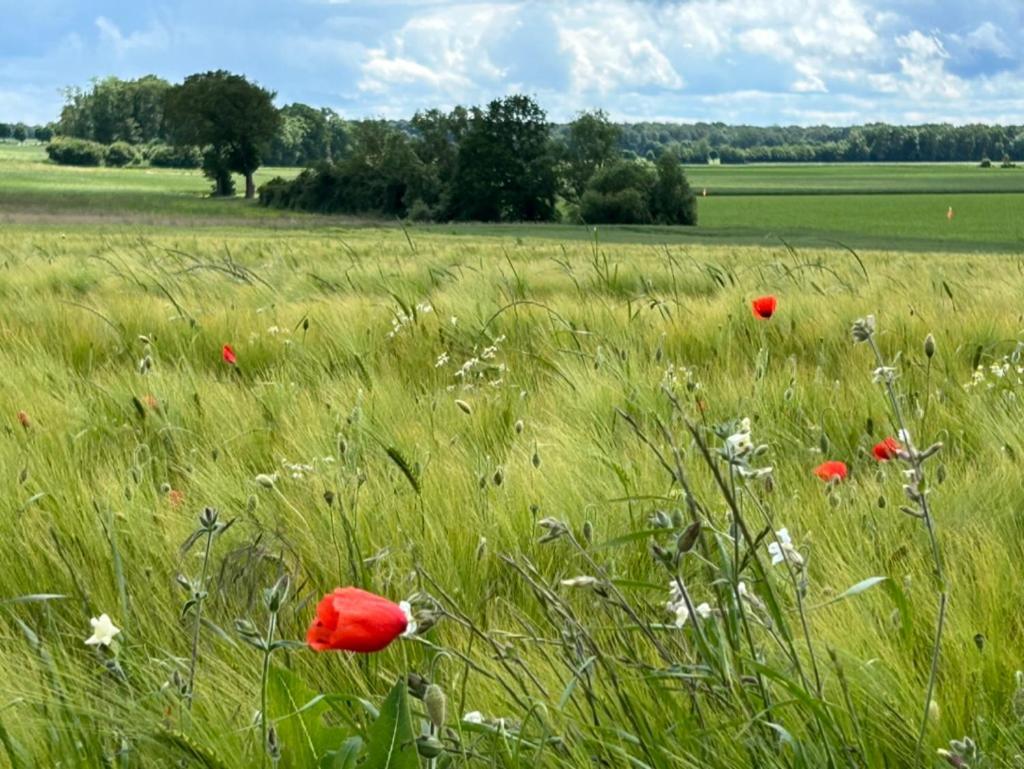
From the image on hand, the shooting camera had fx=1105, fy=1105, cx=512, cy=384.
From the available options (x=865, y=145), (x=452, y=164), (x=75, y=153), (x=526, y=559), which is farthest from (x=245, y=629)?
(x=865, y=145)

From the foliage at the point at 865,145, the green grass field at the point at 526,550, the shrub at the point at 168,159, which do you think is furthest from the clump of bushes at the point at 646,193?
the foliage at the point at 865,145

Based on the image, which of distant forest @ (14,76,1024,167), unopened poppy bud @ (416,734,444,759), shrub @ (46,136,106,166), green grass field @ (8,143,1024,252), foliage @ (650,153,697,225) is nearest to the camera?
unopened poppy bud @ (416,734,444,759)

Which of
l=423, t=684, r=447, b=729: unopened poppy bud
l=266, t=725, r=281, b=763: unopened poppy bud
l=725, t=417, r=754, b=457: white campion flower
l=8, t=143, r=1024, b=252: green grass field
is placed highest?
l=725, t=417, r=754, b=457: white campion flower

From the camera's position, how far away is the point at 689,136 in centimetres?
16038

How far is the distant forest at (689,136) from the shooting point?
108250 mm

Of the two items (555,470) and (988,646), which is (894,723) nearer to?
(988,646)

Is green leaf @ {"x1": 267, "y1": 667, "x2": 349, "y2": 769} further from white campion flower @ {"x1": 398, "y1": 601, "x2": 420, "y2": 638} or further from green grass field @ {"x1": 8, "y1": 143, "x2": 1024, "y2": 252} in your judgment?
green grass field @ {"x1": 8, "y1": 143, "x2": 1024, "y2": 252}

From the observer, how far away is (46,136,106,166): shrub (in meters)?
94.4

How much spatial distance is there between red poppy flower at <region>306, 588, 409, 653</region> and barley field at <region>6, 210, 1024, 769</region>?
3 cm

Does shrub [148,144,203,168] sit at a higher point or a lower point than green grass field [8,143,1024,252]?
higher

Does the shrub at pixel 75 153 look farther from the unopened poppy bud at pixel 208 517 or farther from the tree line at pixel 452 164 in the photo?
the unopened poppy bud at pixel 208 517

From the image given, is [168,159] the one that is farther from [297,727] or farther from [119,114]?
[297,727]

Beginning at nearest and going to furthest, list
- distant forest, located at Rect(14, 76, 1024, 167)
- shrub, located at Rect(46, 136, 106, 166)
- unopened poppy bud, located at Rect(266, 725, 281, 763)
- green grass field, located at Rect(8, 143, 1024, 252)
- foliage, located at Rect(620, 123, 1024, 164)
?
unopened poppy bud, located at Rect(266, 725, 281, 763) → green grass field, located at Rect(8, 143, 1024, 252) → shrub, located at Rect(46, 136, 106, 166) → distant forest, located at Rect(14, 76, 1024, 167) → foliage, located at Rect(620, 123, 1024, 164)


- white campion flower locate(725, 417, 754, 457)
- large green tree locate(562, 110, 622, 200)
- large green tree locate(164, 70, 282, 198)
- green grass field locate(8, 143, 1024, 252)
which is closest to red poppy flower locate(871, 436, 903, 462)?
white campion flower locate(725, 417, 754, 457)
